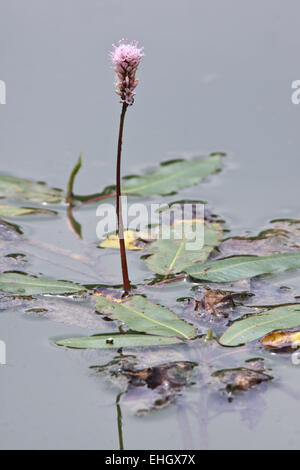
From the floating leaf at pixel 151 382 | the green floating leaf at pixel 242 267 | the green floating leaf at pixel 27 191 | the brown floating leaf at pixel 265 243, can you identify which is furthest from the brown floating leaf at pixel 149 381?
the green floating leaf at pixel 27 191

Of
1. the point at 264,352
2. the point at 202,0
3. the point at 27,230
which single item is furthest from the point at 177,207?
the point at 202,0

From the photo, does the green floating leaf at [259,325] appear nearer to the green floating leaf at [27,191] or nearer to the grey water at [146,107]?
the grey water at [146,107]

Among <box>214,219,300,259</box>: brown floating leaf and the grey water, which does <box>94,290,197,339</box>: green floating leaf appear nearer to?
the grey water

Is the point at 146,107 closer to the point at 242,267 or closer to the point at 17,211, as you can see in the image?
the point at 17,211

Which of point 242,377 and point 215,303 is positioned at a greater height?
point 215,303

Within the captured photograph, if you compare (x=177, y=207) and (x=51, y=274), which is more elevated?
(x=177, y=207)

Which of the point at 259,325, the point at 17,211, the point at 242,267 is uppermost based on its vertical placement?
the point at 17,211

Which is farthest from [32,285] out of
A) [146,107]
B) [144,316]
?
[146,107]
